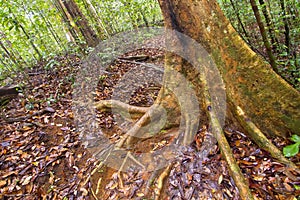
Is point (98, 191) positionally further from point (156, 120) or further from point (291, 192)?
point (291, 192)

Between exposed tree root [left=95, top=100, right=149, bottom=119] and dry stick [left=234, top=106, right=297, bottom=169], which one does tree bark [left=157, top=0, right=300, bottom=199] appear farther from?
exposed tree root [left=95, top=100, right=149, bottom=119]

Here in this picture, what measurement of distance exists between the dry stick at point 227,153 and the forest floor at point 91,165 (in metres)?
0.18

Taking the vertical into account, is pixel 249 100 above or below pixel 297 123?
above

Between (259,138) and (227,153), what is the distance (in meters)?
0.49

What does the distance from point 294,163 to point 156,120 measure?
203cm

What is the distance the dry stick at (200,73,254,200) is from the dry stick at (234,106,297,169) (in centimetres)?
33

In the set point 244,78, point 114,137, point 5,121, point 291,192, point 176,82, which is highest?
point 5,121

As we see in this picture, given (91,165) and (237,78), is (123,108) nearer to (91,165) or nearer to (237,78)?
(91,165)

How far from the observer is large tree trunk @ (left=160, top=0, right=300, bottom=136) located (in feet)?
8.13

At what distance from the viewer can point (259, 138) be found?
2420 mm

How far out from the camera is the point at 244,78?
102 inches

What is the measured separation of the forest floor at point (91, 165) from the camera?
224cm

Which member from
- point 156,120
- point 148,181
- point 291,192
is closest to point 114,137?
point 156,120

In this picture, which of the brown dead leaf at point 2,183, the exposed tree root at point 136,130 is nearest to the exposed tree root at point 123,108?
the exposed tree root at point 136,130
